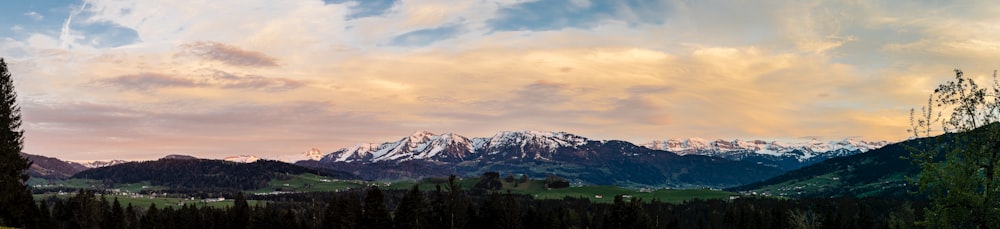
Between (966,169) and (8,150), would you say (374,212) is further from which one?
(966,169)

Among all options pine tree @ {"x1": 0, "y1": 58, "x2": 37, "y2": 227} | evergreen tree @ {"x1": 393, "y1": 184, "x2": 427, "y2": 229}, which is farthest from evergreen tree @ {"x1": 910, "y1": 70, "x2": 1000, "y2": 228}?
evergreen tree @ {"x1": 393, "y1": 184, "x2": 427, "y2": 229}

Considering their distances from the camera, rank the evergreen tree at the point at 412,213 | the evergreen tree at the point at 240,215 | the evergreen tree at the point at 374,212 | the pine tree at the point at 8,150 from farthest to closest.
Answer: the evergreen tree at the point at 240,215
the evergreen tree at the point at 374,212
the evergreen tree at the point at 412,213
the pine tree at the point at 8,150

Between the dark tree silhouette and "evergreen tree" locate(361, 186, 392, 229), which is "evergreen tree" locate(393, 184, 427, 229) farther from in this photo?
the dark tree silhouette

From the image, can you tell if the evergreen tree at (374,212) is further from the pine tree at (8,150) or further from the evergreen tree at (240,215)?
the pine tree at (8,150)

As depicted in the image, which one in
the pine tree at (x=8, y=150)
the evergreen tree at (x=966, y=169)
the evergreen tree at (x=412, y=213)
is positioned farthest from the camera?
the evergreen tree at (x=412, y=213)

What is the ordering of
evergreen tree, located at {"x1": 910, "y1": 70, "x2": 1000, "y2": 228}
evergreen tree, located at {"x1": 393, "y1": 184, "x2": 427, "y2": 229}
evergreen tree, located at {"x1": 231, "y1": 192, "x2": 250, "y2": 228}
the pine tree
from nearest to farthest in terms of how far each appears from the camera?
evergreen tree, located at {"x1": 910, "y1": 70, "x2": 1000, "y2": 228}
the pine tree
evergreen tree, located at {"x1": 393, "y1": 184, "x2": 427, "y2": 229}
evergreen tree, located at {"x1": 231, "y1": 192, "x2": 250, "y2": 228}

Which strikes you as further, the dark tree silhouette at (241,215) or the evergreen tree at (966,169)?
the dark tree silhouette at (241,215)

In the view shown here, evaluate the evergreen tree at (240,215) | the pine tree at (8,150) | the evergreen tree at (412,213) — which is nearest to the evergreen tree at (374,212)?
the evergreen tree at (412,213)

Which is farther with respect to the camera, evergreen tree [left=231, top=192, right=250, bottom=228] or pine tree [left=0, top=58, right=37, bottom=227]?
evergreen tree [left=231, top=192, right=250, bottom=228]

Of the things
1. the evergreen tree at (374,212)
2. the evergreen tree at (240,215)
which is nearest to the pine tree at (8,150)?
the evergreen tree at (374,212)

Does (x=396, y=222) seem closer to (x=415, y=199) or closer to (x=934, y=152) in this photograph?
(x=415, y=199)

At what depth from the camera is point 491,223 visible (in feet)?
576

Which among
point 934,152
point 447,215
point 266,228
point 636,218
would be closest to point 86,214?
point 266,228

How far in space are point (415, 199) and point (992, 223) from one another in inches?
5019
